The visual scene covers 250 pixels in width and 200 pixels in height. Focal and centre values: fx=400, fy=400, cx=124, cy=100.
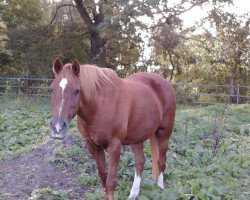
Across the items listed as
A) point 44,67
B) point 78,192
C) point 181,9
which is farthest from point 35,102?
point 78,192

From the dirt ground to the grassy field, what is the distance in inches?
5.1

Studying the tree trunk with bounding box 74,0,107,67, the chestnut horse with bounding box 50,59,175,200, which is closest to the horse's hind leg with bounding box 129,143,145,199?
the chestnut horse with bounding box 50,59,175,200

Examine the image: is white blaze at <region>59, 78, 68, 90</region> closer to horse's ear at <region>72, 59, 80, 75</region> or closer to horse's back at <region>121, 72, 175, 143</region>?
horse's ear at <region>72, 59, 80, 75</region>

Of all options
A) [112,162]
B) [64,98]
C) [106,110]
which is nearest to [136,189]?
[112,162]

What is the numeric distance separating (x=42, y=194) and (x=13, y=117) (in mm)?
6344

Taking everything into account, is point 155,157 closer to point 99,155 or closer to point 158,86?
point 158,86

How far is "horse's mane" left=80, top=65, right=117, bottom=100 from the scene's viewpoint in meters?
3.83

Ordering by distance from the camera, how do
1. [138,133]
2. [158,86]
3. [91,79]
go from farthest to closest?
1. [158,86]
2. [138,133]
3. [91,79]

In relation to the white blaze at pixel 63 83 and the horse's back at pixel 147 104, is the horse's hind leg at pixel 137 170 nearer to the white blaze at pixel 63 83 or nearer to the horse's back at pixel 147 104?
the horse's back at pixel 147 104

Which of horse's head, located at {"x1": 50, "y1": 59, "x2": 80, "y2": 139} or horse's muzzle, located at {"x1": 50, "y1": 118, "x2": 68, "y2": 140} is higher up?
horse's head, located at {"x1": 50, "y1": 59, "x2": 80, "y2": 139}

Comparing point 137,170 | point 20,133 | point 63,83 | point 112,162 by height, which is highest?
point 63,83

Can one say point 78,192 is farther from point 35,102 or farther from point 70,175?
point 35,102

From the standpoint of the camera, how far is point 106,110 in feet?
13.1

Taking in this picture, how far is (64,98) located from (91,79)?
41cm
